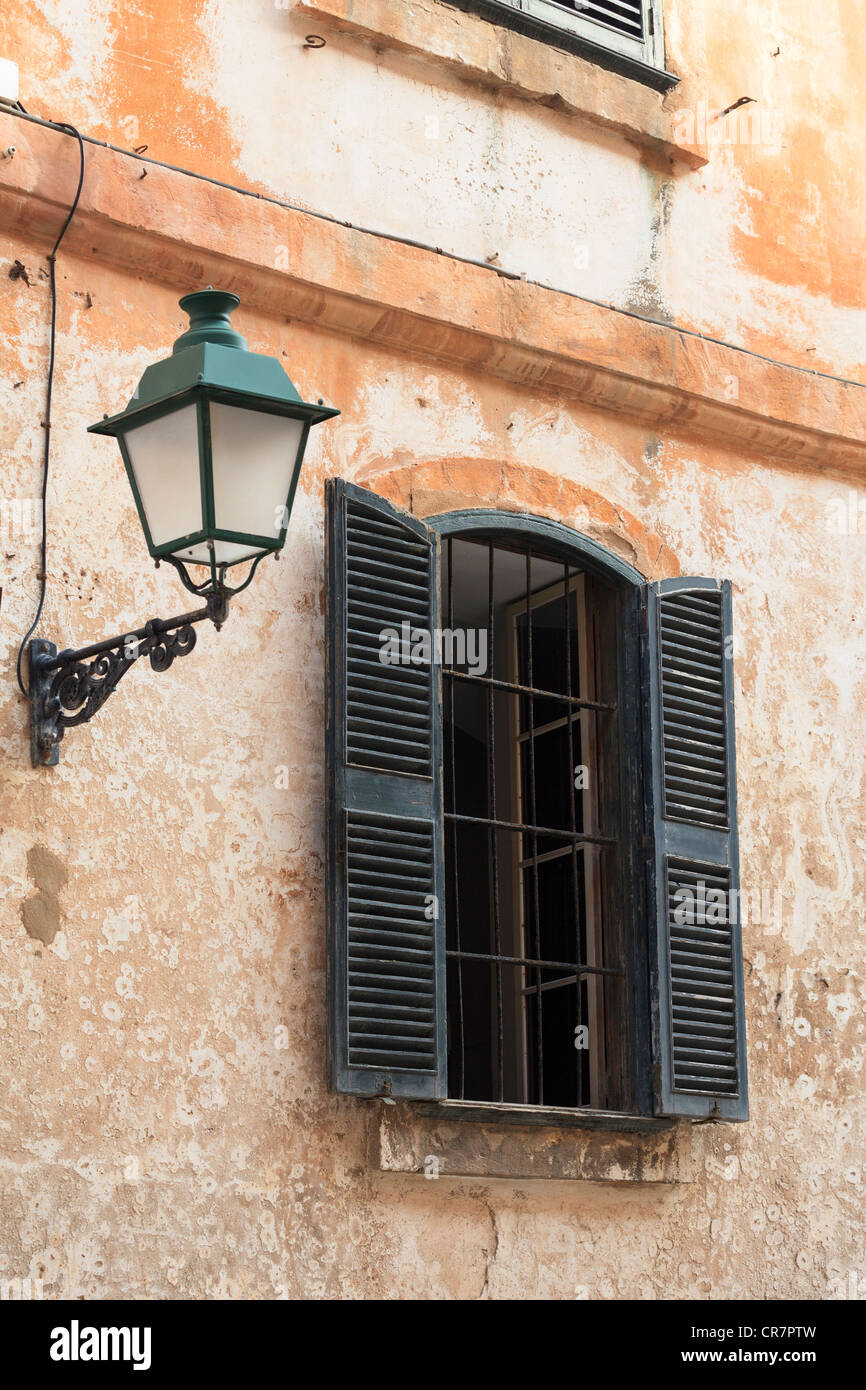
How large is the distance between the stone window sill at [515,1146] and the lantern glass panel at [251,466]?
192 centimetres

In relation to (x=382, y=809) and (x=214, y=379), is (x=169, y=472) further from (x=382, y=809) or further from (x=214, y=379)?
(x=382, y=809)

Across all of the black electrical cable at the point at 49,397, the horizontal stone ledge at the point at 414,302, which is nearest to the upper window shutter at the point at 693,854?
the horizontal stone ledge at the point at 414,302

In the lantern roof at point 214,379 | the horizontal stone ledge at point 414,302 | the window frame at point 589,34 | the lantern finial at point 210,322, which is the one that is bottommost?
the lantern roof at point 214,379

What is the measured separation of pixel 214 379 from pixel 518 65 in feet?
9.31

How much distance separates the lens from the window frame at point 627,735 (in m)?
6.36

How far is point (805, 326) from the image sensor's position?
302 inches

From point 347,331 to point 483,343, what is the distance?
1.58 feet

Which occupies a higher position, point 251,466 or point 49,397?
point 49,397

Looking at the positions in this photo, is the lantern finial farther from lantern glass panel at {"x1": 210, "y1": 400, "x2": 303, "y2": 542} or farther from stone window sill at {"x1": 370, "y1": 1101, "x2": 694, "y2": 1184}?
stone window sill at {"x1": 370, "y1": 1101, "x2": 694, "y2": 1184}

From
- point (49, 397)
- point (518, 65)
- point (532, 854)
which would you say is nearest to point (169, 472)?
point (49, 397)

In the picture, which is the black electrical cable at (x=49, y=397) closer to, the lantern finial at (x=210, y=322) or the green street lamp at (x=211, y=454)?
the green street lamp at (x=211, y=454)

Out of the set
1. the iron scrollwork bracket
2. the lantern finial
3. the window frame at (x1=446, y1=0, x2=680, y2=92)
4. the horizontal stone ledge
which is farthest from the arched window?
the window frame at (x1=446, y1=0, x2=680, y2=92)

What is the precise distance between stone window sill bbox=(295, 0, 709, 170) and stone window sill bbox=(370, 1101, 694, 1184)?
11.1 feet

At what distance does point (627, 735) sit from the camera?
21.9 feet
